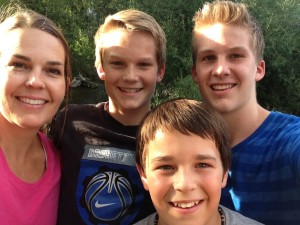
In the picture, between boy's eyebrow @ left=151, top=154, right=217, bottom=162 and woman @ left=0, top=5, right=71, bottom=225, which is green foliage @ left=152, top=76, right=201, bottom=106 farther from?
boy's eyebrow @ left=151, top=154, right=217, bottom=162

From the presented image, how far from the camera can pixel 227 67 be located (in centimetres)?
213

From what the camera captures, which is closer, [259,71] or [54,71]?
[54,71]

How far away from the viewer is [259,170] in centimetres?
202

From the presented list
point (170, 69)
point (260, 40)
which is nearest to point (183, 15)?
point (170, 69)

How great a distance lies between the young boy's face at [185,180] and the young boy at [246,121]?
0.32 m

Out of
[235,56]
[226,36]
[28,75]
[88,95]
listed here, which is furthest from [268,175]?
[88,95]

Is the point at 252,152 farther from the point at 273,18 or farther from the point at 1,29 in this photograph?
the point at 273,18

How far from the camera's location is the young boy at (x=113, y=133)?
217cm

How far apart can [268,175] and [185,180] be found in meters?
0.54

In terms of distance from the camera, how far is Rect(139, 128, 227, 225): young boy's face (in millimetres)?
1703

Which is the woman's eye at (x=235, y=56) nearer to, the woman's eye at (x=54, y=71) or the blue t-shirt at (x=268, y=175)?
the blue t-shirt at (x=268, y=175)

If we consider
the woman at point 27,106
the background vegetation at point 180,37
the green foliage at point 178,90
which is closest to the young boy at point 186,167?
the woman at point 27,106

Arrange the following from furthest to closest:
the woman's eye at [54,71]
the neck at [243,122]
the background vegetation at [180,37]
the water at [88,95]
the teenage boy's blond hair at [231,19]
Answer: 1. the water at [88,95]
2. the background vegetation at [180,37]
3. the teenage boy's blond hair at [231,19]
4. the neck at [243,122]
5. the woman's eye at [54,71]

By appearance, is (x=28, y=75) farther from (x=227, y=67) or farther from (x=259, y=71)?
(x=259, y=71)
